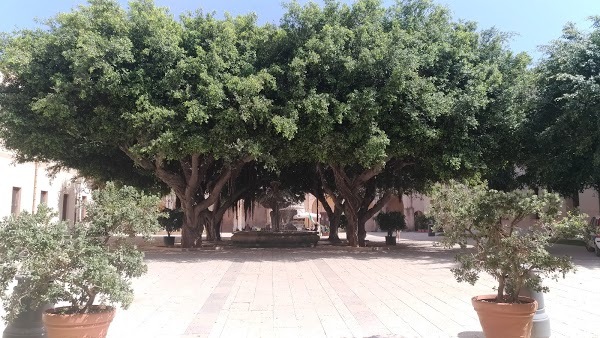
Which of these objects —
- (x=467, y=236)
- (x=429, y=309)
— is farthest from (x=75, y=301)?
(x=429, y=309)

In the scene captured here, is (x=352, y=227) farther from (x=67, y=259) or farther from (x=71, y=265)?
(x=67, y=259)

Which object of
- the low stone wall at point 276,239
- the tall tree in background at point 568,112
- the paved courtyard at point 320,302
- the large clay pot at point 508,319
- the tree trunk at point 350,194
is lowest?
the paved courtyard at point 320,302

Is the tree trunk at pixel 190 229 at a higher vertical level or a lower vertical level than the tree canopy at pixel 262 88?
lower

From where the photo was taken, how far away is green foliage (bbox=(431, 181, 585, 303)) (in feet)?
16.4

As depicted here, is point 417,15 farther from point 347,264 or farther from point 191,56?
point 347,264

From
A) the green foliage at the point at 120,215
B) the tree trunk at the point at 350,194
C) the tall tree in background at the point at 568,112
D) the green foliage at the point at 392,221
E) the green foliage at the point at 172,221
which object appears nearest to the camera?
the green foliage at the point at 120,215

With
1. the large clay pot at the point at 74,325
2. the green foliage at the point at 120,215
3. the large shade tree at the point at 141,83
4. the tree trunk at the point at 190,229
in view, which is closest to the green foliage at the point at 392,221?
the tree trunk at the point at 190,229

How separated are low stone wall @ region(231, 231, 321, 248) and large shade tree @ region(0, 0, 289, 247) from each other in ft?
24.3

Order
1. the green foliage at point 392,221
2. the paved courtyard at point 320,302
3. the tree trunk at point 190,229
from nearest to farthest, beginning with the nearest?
the paved courtyard at point 320,302, the tree trunk at point 190,229, the green foliage at point 392,221

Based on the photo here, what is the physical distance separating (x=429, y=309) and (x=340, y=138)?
341 inches

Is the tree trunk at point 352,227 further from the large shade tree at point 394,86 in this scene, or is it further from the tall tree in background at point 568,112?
the tall tree in background at point 568,112

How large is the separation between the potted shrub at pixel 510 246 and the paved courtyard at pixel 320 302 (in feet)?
3.68

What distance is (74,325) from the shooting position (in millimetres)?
4672

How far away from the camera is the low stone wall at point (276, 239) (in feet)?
75.6
